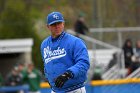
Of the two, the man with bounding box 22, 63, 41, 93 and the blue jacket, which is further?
the man with bounding box 22, 63, 41, 93

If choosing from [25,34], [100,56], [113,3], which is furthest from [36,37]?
[100,56]

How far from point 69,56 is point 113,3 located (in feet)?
104

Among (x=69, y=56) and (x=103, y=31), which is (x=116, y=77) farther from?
(x=69, y=56)

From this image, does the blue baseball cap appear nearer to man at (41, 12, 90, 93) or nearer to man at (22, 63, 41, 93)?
man at (41, 12, 90, 93)

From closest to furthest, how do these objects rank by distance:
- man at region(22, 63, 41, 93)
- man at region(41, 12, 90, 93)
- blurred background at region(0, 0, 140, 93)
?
man at region(41, 12, 90, 93)
blurred background at region(0, 0, 140, 93)
man at region(22, 63, 41, 93)

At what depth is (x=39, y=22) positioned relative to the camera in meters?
45.2

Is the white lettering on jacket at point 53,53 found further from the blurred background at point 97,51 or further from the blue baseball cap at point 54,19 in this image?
the blurred background at point 97,51

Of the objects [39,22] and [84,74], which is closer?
[84,74]

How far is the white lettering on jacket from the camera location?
8.51 m

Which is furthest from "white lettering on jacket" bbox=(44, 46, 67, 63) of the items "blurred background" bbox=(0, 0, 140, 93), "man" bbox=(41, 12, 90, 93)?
A: "blurred background" bbox=(0, 0, 140, 93)

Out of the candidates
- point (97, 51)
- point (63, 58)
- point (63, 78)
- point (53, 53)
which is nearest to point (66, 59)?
point (63, 58)

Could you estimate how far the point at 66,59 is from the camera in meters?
8.48

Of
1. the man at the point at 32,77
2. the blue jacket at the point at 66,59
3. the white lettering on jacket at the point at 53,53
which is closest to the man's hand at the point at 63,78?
the blue jacket at the point at 66,59

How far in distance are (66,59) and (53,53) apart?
0.76ft
